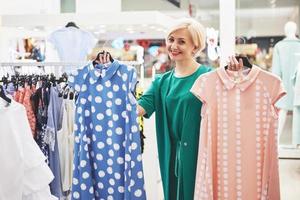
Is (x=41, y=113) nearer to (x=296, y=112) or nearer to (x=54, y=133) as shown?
(x=54, y=133)

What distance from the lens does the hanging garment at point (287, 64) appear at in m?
6.44

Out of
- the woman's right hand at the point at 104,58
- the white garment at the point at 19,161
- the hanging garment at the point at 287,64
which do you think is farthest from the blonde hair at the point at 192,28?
the hanging garment at the point at 287,64

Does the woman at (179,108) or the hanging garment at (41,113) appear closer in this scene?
the woman at (179,108)

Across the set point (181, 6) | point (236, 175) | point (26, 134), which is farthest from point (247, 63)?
point (181, 6)

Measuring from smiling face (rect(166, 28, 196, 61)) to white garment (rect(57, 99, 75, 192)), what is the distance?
0.86m

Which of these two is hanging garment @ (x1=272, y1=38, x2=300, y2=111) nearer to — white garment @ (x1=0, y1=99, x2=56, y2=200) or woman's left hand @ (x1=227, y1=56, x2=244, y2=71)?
woman's left hand @ (x1=227, y1=56, x2=244, y2=71)

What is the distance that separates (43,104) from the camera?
320 cm


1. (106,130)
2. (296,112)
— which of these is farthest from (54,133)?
(296,112)

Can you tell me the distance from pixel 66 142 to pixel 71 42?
187 centimetres

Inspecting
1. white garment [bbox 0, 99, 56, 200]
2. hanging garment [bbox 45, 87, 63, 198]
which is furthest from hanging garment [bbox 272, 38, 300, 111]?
white garment [bbox 0, 99, 56, 200]

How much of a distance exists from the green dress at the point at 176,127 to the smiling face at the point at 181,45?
0.14m

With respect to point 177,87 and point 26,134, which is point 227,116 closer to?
point 177,87

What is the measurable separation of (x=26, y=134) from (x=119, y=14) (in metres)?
5.27

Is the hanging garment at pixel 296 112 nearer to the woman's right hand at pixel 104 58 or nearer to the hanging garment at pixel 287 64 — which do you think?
the hanging garment at pixel 287 64
